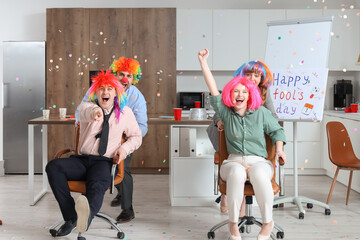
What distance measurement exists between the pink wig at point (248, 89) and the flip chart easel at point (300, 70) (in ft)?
2.73

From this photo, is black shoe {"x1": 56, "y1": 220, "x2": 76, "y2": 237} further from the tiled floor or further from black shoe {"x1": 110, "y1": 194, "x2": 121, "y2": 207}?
black shoe {"x1": 110, "y1": 194, "x2": 121, "y2": 207}

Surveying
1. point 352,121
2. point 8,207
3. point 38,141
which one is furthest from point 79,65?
point 352,121

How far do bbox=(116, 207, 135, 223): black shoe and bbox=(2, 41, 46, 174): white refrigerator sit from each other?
98.5 inches

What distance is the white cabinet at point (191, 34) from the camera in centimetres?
574

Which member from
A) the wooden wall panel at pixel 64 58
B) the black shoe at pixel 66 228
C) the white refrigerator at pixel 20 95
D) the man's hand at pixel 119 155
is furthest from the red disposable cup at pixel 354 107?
the white refrigerator at pixel 20 95

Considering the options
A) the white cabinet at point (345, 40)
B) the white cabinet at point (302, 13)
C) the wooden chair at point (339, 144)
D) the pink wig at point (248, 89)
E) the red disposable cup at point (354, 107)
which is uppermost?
the white cabinet at point (302, 13)

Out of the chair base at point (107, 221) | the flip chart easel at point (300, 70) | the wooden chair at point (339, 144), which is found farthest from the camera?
the wooden chair at point (339, 144)

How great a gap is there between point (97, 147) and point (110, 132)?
0.44 ft

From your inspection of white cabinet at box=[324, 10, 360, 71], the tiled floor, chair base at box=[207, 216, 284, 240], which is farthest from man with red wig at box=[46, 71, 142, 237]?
white cabinet at box=[324, 10, 360, 71]

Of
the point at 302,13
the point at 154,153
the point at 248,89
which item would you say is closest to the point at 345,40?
the point at 302,13

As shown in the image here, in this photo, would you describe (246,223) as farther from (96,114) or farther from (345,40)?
(345,40)

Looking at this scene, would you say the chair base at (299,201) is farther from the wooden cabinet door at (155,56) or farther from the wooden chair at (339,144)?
the wooden cabinet door at (155,56)

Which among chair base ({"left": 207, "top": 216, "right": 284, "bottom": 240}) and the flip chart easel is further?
the flip chart easel

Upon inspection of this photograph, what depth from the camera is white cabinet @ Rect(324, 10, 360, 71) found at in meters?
5.74
